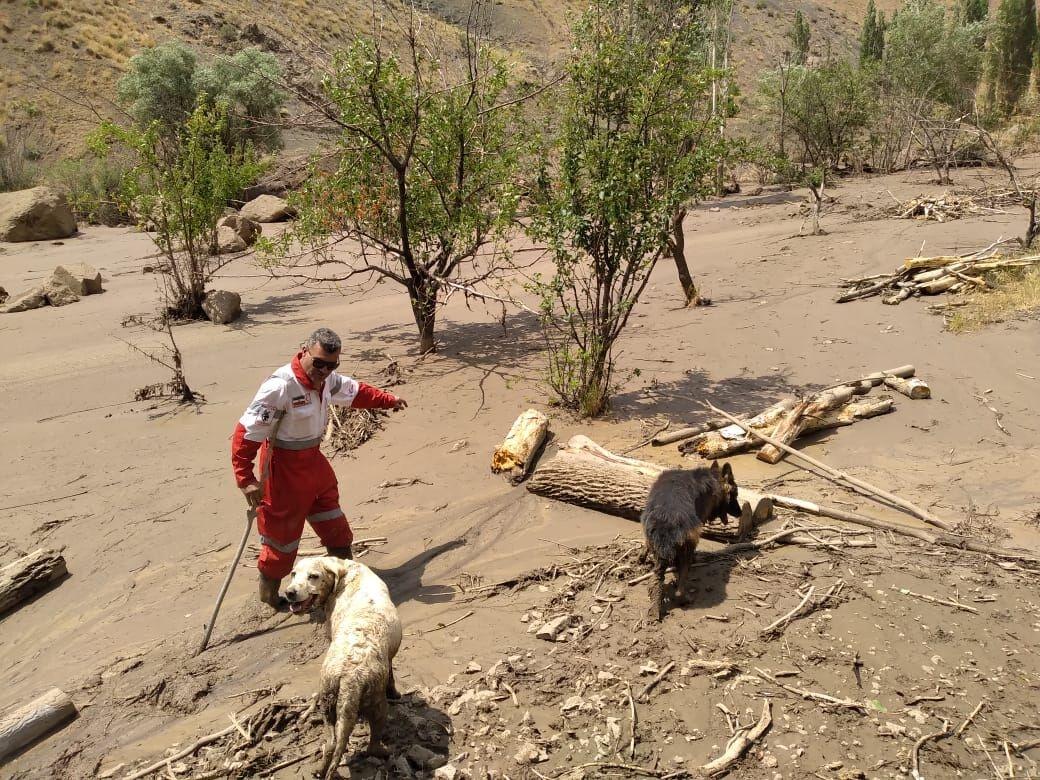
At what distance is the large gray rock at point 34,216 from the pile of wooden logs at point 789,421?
22.5 metres

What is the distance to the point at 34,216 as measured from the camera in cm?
2206

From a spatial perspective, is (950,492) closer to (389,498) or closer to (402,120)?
(389,498)

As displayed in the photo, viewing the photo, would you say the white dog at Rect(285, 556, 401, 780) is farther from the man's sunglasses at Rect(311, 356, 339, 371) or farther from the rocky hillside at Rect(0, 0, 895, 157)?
the rocky hillside at Rect(0, 0, 895, 157)

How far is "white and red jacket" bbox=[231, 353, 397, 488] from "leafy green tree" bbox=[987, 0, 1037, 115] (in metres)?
45.0

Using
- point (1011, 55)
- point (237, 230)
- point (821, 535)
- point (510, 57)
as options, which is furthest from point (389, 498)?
point (1011, 55)

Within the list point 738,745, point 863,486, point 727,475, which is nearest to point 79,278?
point 727,475

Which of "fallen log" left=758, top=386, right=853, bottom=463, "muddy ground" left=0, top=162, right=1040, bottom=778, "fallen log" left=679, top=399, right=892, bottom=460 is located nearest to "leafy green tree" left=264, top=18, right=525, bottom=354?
"muddy ground" left=0, top=162, right=1040, bottom=778

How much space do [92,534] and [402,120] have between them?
6.33m

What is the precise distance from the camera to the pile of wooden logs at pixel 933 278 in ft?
37.1

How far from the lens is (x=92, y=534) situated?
6.61 m

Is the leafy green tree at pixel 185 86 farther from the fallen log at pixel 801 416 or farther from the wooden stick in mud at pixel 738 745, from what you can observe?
the wooden stick in mud at pixel 738 745

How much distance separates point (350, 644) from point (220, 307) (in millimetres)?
11841

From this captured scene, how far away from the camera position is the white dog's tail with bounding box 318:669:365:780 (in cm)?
320

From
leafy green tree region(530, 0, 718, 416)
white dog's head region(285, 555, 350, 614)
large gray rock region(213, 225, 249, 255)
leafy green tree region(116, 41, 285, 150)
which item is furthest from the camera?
leafy green tree region(116, 41, 285, 150)
